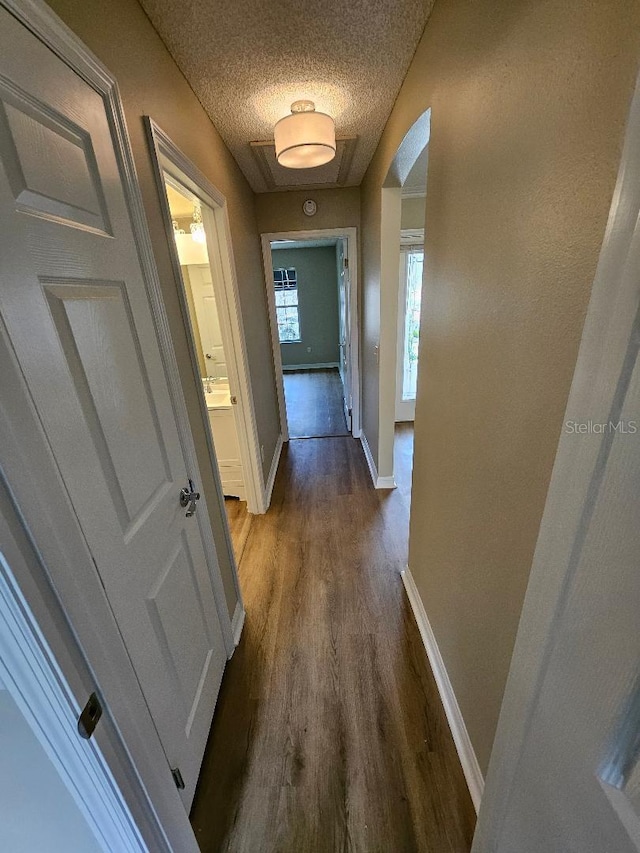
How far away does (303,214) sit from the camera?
10.2 ft

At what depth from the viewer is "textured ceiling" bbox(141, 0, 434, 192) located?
3.59 ft

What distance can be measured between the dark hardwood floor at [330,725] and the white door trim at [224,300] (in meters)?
0.41

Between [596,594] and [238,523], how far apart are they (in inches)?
94.8

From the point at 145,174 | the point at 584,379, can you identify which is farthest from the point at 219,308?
the point at 584,379

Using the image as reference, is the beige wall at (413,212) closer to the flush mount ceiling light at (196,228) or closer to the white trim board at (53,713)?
the flush mount ceiling light at (196,228)

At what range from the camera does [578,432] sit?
1.59 ft

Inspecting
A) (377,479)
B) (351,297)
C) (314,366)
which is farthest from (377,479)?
(314,366)

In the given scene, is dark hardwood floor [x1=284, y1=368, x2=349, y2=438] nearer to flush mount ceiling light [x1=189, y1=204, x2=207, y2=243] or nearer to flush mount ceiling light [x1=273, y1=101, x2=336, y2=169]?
flush mount ceiling light [x1=189, y1=204, x2=207, y2=243]

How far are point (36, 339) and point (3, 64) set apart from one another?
44cm

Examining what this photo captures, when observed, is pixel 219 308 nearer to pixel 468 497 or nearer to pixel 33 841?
pixel 468 497

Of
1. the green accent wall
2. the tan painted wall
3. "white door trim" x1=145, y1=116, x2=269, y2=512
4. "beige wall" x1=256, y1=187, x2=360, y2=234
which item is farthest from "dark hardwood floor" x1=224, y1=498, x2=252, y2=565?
the green accent wall

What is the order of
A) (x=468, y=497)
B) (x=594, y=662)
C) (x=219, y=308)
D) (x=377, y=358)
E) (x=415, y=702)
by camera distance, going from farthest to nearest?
→ (x=377, y=358) → (x=219, y=308) → (x=415, y=702) → (x=468, y=497) → (x=594, y=662)

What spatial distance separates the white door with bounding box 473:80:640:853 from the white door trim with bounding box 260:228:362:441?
3.08m

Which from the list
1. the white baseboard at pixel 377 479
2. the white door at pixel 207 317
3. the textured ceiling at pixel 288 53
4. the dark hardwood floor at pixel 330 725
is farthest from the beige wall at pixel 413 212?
the dark hardwood floor at pixel 330 725
